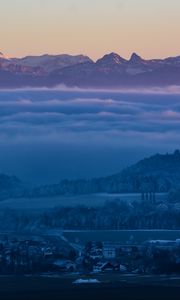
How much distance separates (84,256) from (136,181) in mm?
17037

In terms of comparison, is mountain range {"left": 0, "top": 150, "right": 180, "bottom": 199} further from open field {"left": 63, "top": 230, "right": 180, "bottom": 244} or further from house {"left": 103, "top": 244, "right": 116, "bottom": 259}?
house {"left": 103, "top": 244, "right": 116, "bottom": 259}

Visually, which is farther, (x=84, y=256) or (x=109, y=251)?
(x=109, y=251)

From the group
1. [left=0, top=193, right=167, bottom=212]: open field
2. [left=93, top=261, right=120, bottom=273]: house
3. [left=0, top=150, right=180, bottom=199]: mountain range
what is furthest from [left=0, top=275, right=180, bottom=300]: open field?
[left=0, top=150, right=180, bottom=199]: mountain range

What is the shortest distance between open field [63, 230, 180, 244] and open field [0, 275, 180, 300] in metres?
13.2

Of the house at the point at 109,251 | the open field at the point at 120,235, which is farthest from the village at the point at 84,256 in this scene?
the open field at the point at 120,235

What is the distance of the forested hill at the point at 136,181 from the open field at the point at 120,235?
25.3 ft

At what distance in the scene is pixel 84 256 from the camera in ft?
225

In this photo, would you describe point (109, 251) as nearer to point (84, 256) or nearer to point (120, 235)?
point (84, 256)

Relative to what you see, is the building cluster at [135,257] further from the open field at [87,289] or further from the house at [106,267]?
the open field at [87,289]

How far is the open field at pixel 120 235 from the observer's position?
74375 millimetres

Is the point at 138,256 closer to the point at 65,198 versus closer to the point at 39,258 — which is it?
the point at 39,258

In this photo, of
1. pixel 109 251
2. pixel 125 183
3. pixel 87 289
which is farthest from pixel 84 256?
pixel 125 183

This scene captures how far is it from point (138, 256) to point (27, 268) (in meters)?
4.35

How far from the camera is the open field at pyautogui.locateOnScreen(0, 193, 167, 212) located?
8188 centimetres
